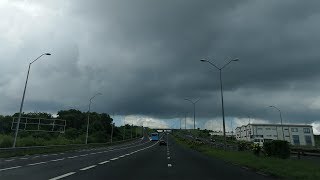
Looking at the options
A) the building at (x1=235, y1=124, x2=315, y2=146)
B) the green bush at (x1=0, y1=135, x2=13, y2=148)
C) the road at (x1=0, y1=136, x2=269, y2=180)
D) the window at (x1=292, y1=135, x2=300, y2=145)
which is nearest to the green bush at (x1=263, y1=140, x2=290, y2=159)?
the road at (x1=0, y1=136, x2=269, y2=180)

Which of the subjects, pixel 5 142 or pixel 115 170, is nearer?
pixel 115 170

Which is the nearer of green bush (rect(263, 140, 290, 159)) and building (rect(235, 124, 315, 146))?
green bush (rect(263, 140, 290, 159))

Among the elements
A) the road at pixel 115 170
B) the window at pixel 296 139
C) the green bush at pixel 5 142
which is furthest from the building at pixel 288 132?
the road at pixel 115 170

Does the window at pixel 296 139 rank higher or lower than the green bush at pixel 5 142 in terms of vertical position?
higher

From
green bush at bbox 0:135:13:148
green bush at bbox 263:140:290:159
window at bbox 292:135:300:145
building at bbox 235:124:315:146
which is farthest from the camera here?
building at bbox 235:124:315:146

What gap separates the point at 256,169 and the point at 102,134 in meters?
115

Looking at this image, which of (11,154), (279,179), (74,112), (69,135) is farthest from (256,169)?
(74,112)

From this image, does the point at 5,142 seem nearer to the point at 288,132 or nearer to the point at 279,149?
the point at 279,149

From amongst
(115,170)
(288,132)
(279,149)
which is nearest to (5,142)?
(279,149)

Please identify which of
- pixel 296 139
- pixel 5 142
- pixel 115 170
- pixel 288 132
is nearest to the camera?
pixel 115 170

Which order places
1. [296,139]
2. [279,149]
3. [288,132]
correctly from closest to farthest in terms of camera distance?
[279,149] → [296,139] → [288,132]

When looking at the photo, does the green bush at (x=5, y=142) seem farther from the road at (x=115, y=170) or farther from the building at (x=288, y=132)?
the building at (x=288, y=132)

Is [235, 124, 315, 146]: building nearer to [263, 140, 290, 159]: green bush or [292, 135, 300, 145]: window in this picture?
[292, 135, 300, 145]: window

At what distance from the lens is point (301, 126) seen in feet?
518
